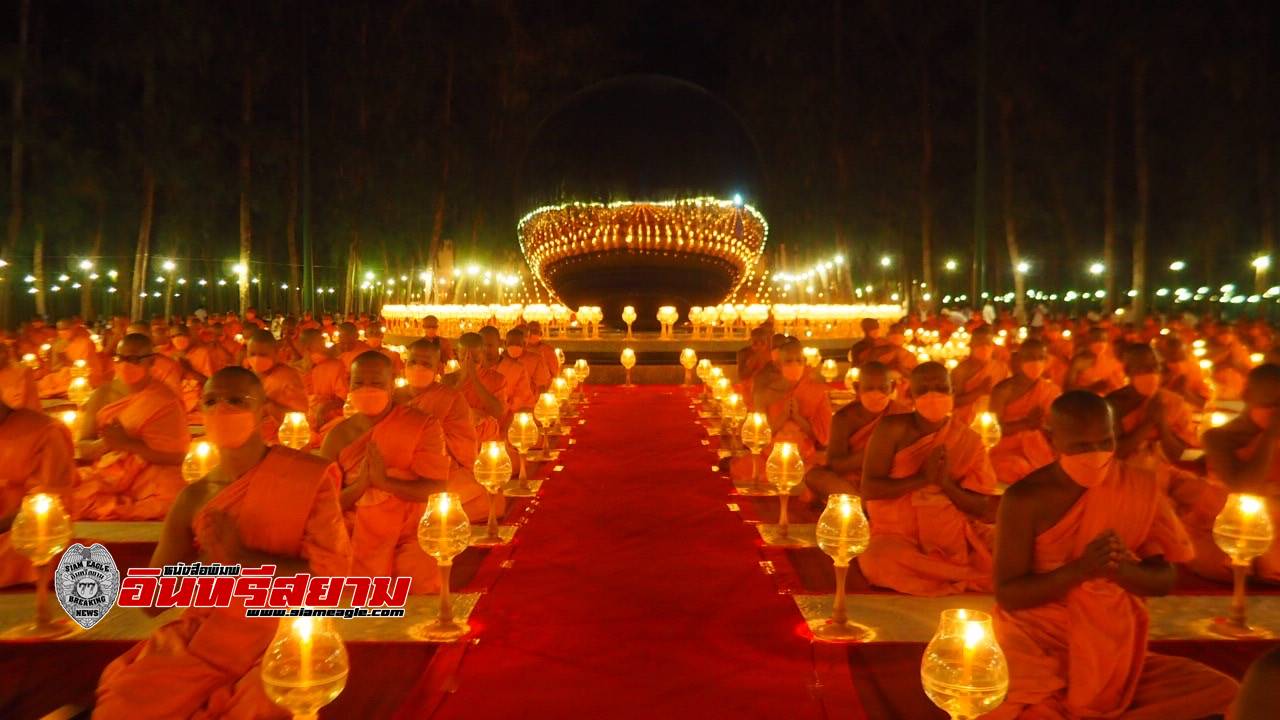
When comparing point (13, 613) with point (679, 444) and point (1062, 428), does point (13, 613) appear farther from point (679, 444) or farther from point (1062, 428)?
point (679, 444)

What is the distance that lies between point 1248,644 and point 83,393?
1176 cm

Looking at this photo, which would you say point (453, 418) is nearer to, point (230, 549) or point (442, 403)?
point (442, 403)

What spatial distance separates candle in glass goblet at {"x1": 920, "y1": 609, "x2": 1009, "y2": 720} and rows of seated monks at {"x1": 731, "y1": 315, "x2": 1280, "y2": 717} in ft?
2.48

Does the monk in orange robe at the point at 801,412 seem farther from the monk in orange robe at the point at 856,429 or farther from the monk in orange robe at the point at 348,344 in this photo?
the monk in orange robe at the point at 348,344

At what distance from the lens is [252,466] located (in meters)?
4.00

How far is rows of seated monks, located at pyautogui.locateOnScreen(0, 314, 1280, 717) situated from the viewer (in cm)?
376

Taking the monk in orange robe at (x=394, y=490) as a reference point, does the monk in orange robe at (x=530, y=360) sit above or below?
above

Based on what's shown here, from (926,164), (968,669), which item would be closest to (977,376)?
(968,669)

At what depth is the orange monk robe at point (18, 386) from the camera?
292 inches

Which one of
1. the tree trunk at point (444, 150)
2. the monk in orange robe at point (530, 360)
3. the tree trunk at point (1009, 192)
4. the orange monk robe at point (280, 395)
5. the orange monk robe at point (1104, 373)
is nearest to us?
the orange monk robe at point (280, 395)

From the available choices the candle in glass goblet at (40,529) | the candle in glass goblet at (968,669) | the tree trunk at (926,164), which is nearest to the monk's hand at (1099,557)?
the candle in glass goblet at (968,669)

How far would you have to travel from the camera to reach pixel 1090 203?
42.9 metres

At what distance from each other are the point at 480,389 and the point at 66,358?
10.4m

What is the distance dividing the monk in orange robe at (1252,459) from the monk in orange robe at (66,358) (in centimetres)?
1328
